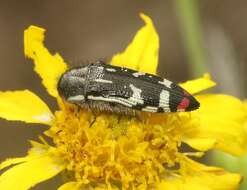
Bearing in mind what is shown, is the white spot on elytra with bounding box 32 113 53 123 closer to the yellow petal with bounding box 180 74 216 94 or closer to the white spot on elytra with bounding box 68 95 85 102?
the white spot on elytra with bounding box 68 95 85 102

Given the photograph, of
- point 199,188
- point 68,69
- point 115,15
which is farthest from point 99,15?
point 199,188

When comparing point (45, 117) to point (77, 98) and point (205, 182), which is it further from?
point (205, 182)

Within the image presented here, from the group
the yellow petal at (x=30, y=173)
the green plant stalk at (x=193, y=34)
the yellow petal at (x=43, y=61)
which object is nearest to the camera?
the yellow petal at (x=30, y=173)

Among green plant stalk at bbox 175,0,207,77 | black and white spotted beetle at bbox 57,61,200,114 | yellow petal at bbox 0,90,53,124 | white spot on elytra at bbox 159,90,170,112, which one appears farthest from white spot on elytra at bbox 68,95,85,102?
green plant stalk at bbox 175,0,207,77

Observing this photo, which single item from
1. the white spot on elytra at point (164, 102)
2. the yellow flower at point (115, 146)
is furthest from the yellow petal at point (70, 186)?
the white spot on elytra at point (164, 102)

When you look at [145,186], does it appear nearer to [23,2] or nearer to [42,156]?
[42,156]

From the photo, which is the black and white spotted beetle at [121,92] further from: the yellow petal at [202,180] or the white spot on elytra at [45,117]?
the yellow petal at [202,180]

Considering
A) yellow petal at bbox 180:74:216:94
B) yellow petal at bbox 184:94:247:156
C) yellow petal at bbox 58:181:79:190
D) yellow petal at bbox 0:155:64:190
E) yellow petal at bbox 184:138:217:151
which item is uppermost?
yellow petal at bbox 180:74:216:94
